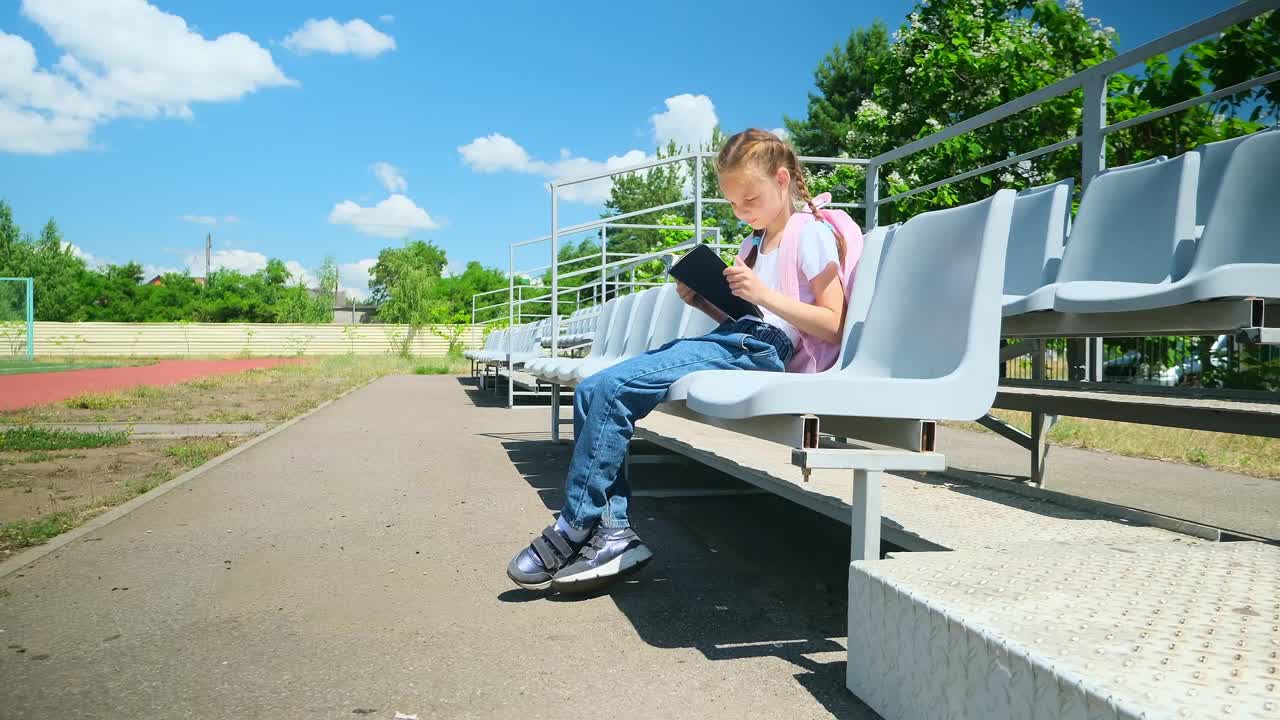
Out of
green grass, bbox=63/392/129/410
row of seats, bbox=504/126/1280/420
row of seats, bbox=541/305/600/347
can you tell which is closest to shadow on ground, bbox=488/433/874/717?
row of seats, bbox=504/126/1280/420

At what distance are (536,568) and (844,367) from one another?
44.1 inches

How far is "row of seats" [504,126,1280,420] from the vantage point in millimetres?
2098

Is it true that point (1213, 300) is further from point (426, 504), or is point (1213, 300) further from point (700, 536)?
point (426, 504)

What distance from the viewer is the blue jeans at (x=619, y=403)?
2.58 m

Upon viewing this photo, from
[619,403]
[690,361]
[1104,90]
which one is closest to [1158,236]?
[1104,90]

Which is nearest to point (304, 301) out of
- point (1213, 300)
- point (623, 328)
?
point (623, 328)

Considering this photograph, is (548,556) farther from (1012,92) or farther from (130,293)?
(130,293)

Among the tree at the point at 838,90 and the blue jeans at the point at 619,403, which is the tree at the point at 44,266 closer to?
the tree at the point at 838,90

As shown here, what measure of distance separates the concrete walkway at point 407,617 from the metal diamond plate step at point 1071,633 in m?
0.26

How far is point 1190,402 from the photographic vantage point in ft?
8.93

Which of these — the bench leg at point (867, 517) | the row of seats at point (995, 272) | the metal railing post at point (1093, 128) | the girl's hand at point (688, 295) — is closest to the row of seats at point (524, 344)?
the row of seats at point (995, 272)

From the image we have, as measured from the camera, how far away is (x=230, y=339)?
127 feet

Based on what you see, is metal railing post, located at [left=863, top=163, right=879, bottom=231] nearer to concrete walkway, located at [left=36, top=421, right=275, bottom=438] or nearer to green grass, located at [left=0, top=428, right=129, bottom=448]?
concrete walkway, located at [left=36, top=421, right=275, bottom=438]

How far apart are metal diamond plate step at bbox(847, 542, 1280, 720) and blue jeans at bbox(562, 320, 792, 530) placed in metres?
0.86
